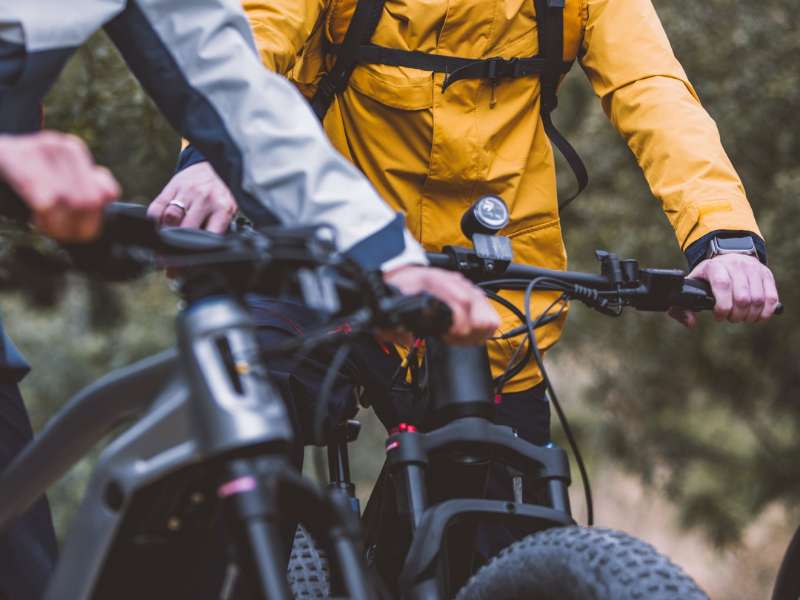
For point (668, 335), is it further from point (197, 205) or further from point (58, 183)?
point (58, 183)

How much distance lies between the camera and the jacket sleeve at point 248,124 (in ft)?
6.40

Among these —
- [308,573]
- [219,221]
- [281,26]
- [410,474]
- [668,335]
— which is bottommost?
[668,335]

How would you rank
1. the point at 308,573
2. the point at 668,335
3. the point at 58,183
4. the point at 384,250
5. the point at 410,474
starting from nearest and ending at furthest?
the point at 58,183 < the point at 384,250 < the point at 410,474 < the point at 308,573 < the point at 668,335

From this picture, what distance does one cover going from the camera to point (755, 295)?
2.71 m

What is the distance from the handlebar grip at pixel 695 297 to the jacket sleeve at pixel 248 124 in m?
0.92

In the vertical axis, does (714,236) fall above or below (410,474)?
above

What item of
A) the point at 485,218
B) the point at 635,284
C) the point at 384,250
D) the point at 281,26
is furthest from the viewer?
the point at 281,26

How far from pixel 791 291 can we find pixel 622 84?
19.0 ft

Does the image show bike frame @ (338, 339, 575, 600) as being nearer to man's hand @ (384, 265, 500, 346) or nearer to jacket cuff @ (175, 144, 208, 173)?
man's hand @ (384, 265, 500, 346)

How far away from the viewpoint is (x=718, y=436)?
12836 mm

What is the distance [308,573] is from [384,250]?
1.34 metres

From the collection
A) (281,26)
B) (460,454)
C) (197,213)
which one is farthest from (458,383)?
(281,26)

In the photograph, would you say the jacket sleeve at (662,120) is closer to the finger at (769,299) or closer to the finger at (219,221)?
the finger at (769,299)

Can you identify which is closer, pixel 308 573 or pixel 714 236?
pixel 714 236
